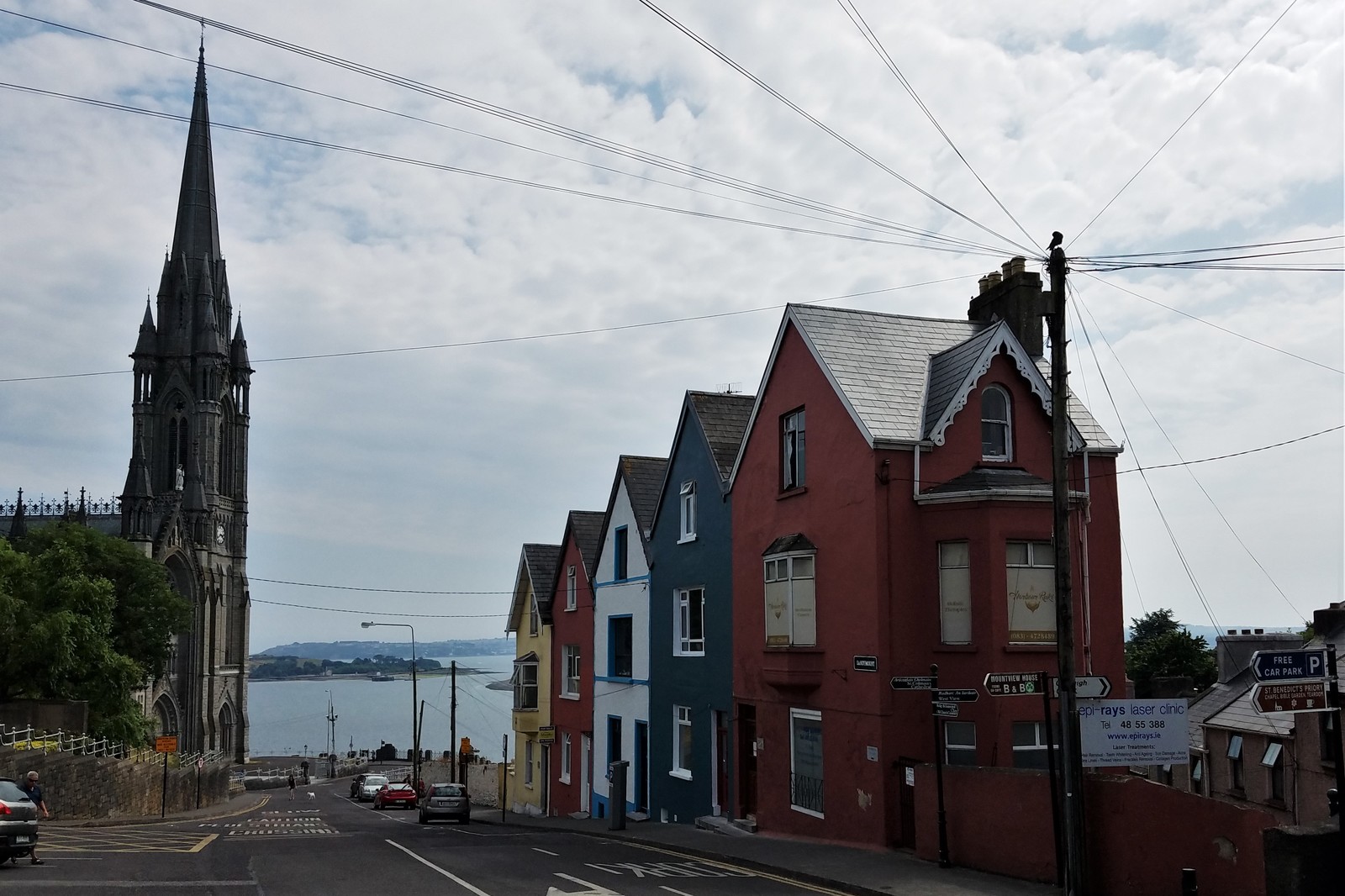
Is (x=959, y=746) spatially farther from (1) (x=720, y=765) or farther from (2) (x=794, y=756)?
(1) (x=720, y=765)

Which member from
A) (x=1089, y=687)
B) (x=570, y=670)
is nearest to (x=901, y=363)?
(x=1089, y=687)

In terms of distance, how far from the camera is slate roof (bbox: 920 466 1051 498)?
20405 millimetres

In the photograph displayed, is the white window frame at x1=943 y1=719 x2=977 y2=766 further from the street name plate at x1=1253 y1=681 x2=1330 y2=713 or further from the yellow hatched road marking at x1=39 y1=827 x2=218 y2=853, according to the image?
the yellow hatched road marking at x1=39 y1=827 x2=218 y2=853

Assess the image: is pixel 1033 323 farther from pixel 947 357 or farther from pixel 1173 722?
Answer: pixel 1173 722

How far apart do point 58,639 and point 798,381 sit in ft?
117

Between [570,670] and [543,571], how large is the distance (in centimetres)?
477

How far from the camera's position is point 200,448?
384 ft

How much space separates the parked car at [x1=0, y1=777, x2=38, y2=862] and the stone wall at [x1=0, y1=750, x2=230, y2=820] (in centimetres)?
1067

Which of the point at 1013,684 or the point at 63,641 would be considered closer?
the point at 1013,684

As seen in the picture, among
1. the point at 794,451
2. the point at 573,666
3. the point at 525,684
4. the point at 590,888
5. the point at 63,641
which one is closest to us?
the point at 590,888

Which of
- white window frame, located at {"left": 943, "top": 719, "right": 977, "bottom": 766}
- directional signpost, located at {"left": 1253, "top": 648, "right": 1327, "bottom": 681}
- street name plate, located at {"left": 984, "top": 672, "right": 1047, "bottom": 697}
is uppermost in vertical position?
directional signpost, located at {"left": 1253, "top": 648, "right": 1327, "bottom": 681}

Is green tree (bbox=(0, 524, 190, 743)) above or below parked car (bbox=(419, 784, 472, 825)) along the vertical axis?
above

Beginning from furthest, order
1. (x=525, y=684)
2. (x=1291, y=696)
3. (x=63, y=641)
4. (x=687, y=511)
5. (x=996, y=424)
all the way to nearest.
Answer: (x=63, y=641)
(x=525, y=684)
(x=687, y=511)
(x=996, y=424)
(x=1291, y=696)

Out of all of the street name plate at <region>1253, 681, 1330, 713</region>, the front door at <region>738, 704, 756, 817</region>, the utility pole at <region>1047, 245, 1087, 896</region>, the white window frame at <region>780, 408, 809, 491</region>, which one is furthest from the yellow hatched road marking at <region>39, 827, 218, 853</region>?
the street name plate at <region>1253, 681, 1330, 713</region>
